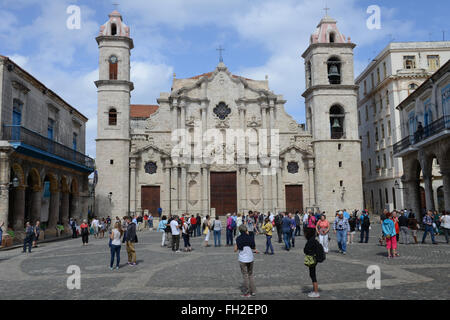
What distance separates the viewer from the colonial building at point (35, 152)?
18578 millimetres

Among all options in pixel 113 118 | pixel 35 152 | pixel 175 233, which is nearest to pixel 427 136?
pixel 175 233

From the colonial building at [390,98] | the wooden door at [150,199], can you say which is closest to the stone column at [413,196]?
the colonial building at [390,98]

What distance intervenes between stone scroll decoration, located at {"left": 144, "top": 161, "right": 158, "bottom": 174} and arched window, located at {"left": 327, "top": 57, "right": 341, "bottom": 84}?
719 inches

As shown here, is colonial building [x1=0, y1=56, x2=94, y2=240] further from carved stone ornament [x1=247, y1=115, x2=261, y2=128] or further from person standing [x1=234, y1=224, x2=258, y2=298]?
carved stone ornament [x1=247, y1=115, x2=261, y2=128]

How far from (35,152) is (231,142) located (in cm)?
1891

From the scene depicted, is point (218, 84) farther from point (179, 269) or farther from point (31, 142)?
point (179, 269)

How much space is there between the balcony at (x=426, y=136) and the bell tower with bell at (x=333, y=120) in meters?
7.16

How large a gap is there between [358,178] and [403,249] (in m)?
19.6

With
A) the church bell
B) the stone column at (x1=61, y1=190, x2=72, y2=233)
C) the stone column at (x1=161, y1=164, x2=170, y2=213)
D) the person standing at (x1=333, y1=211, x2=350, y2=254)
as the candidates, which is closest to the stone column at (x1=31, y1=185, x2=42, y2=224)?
the stone column at (x1=61, y1=190, x2=72, y2=233)

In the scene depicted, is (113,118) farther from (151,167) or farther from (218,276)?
(218,276)

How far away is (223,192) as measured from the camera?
116 feet

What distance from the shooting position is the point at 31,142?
20391 millimetres
